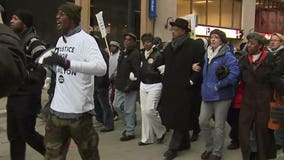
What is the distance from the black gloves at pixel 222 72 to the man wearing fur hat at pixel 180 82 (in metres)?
0.31

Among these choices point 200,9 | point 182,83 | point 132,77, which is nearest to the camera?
point 182,83

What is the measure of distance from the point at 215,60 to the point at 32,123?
251cm

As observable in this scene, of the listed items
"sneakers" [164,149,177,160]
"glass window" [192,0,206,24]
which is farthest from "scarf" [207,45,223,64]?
"glass window" [192,0,206,24]

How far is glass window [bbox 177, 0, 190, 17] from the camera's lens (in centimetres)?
2064

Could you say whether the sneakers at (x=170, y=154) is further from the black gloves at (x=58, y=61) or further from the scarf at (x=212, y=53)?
the black gloves at (x=58, y=61)

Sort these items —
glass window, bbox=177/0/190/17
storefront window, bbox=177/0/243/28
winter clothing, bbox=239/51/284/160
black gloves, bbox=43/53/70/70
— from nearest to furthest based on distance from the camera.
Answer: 1. black gloves, bbox=43/53/70/70
2. winter clothing, bbox=239/51/284/160
3. glass window, bbox=177/0/190/17
4. storefront window, bbox=177/0/243/28

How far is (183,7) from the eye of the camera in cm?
2114

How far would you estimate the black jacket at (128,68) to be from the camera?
795 centimetres

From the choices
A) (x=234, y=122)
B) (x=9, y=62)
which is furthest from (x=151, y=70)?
(x=9, y=62)

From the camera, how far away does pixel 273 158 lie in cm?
624

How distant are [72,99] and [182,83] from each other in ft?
7.60

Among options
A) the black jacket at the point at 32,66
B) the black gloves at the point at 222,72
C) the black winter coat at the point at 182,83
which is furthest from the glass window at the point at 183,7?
the black jacket at the point at 32,66

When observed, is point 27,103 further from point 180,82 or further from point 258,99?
point 258,99

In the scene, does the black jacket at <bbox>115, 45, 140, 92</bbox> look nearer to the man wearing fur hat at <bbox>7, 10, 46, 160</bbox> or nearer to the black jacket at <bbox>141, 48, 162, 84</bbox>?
the black jacket at <bbox>141, 48, 162, 84</bbox>
